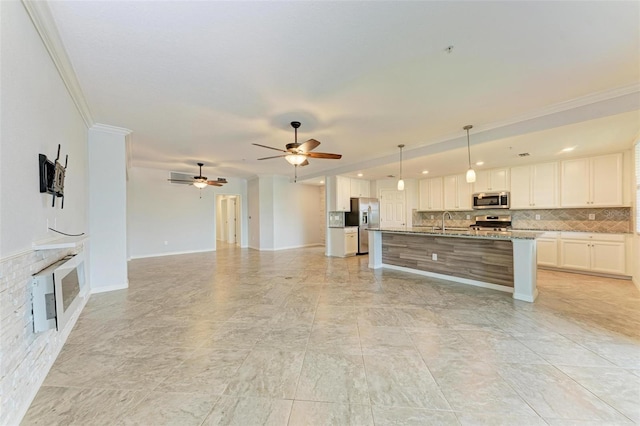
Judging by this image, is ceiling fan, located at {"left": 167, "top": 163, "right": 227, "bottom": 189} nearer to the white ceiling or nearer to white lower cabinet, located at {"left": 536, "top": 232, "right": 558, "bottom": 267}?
the white ceiling

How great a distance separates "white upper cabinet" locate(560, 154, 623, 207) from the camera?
455 cm

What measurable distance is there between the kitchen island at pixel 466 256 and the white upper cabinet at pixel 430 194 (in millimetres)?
2429

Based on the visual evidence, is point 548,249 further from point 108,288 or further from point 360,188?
point 108,288

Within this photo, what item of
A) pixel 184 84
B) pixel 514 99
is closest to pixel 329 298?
pixel 184 84

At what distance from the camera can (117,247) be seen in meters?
4.11

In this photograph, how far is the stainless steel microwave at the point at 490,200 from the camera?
5824mm

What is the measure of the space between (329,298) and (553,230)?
5.24 m

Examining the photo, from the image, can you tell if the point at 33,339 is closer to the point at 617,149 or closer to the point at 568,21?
the point at 568,21

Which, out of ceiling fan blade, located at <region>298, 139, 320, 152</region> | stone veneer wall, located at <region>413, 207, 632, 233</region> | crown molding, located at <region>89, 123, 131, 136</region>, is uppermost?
crown molding, located at <region>89, 123, 131, 136</region>

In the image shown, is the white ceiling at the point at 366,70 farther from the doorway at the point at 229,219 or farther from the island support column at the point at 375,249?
the doorway at the point at 229,219

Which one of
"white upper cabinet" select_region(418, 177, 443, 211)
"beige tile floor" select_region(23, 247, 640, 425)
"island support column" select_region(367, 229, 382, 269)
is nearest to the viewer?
"beige tile floor" select_region(23, 247, 640, 425)

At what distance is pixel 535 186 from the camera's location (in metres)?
5.46

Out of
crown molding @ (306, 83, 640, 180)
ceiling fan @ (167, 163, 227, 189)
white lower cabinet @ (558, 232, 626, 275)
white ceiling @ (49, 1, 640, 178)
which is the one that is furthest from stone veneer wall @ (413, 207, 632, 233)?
ceiling fan @ (167, 163, 227, 189)

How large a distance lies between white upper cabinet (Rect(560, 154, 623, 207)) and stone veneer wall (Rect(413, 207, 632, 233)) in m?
0.35
